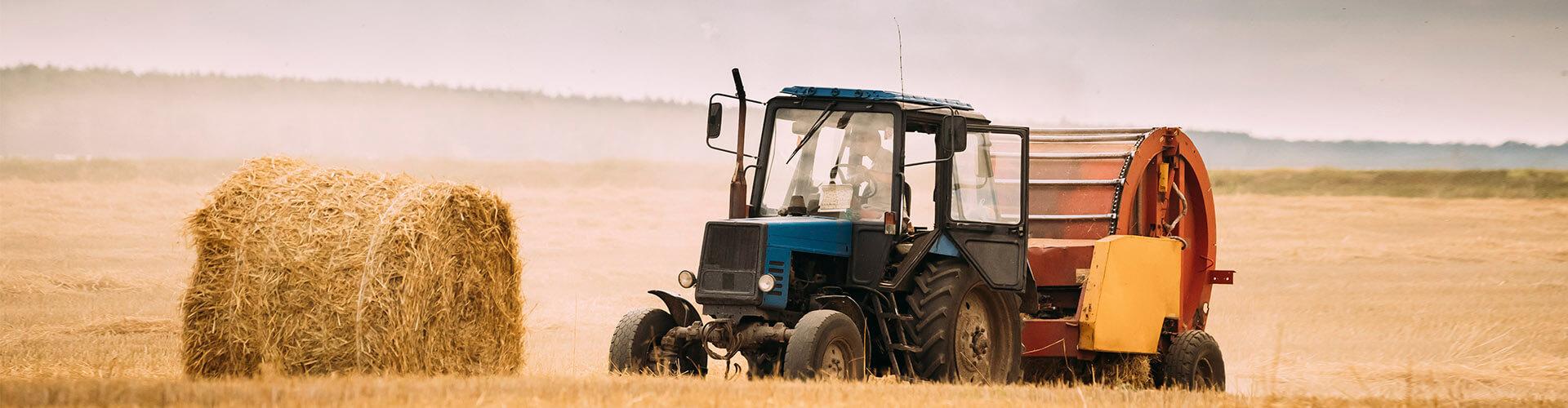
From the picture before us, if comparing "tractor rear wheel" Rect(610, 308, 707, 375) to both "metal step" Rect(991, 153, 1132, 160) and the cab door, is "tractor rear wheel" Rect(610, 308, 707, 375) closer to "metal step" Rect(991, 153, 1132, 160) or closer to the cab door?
the cab door

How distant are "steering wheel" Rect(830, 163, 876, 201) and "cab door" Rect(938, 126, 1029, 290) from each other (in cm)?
57

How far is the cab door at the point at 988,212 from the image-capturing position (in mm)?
10117

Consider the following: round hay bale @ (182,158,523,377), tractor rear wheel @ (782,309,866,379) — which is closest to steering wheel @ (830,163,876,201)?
tractor rear wheel @ (782,309,866,379)

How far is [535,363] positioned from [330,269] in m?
3.30

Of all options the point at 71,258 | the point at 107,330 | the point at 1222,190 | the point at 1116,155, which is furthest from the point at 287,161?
the point at 1222,190

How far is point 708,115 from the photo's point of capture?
9.29 meters

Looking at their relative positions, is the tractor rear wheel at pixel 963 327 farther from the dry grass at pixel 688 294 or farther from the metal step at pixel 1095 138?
the metal step at pixel 1095 138

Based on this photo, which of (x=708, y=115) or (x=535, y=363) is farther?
(x=535, y=363)

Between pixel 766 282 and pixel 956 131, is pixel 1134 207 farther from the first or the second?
pixel 766 282

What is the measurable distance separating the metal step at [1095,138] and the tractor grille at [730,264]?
4655 mm

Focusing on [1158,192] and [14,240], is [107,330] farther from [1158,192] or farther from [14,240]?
[14,240]

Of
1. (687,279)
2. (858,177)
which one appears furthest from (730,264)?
(858,177)

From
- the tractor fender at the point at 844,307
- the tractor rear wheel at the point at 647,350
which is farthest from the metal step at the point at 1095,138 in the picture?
the tractor rear wheel at the point at 647,350

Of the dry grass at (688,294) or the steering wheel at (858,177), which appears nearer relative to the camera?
the dry grass at (688,294)
